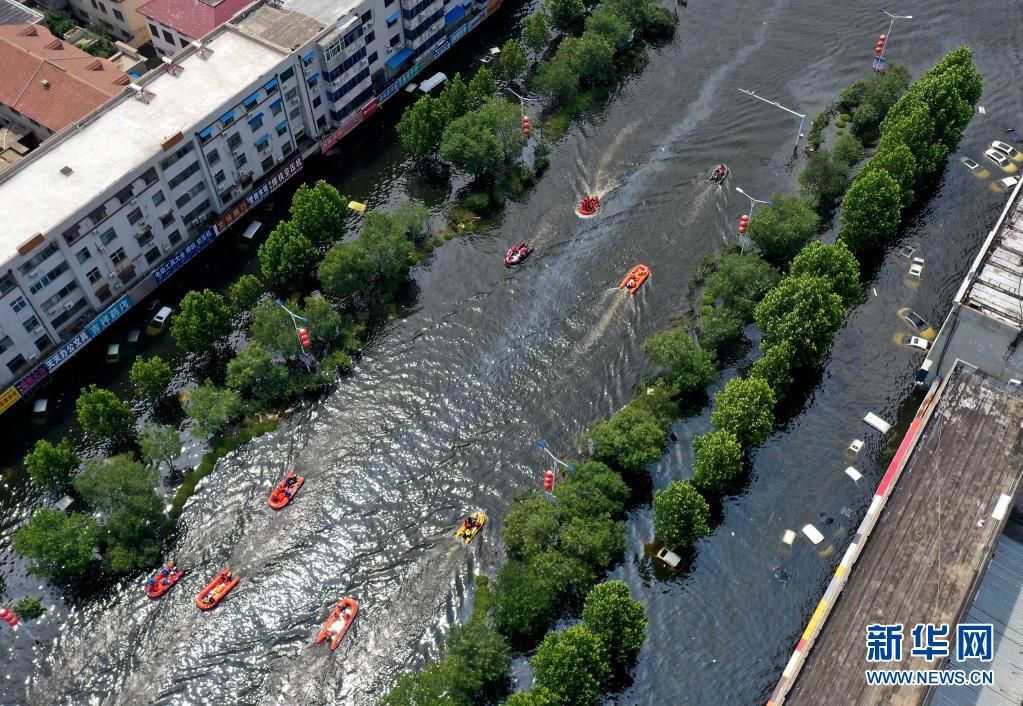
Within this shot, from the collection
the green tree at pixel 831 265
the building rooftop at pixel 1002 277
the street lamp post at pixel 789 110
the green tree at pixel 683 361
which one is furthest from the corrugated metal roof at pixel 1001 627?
the street lamp post at pixel 789 110

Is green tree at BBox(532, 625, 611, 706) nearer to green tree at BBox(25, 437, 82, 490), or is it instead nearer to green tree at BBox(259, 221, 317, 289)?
green tree at BBox(25, 437, 82, 490)

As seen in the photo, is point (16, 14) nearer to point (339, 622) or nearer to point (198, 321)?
point (198, 321)

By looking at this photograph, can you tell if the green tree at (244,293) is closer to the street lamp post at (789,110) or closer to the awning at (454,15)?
the awning at (454,15)

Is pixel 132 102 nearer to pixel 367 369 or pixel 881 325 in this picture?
pixel 367 369

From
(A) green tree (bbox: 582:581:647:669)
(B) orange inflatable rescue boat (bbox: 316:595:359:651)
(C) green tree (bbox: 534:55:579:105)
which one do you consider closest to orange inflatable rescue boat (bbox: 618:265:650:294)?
(C) green tree (bbox: 534:55:579:105)

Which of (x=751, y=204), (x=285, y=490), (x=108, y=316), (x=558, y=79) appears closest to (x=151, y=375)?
(x=108, y=316)
